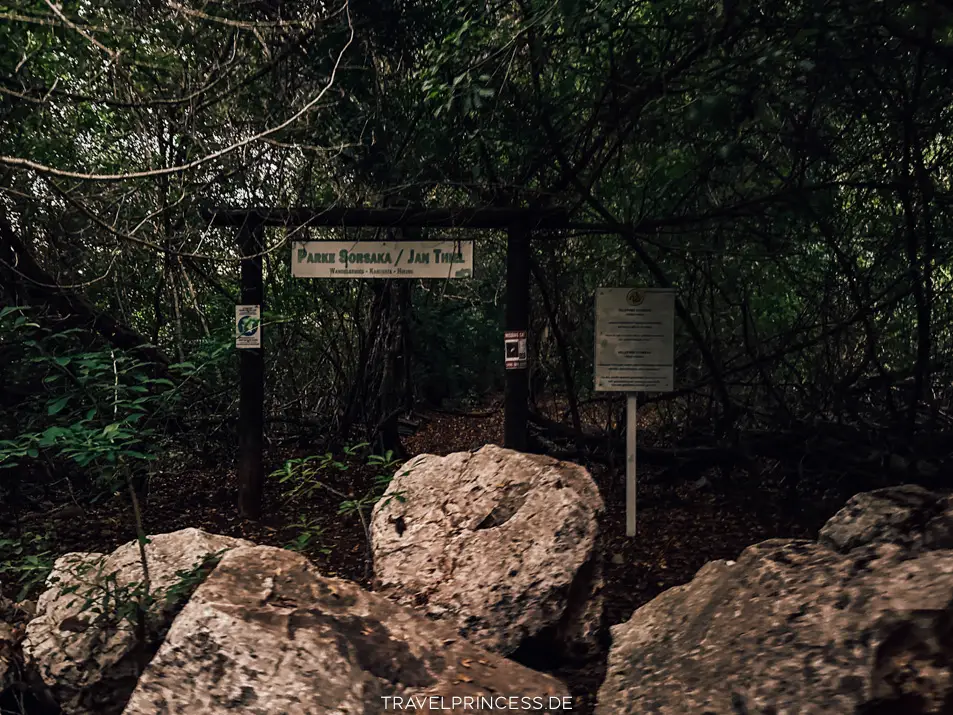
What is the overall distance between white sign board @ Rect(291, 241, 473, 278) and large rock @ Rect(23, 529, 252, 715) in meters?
2.90

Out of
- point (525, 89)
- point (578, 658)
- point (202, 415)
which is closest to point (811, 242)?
point (525, 89)

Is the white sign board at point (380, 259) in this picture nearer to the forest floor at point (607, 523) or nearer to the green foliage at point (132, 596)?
the forest floor at point (607, 523)

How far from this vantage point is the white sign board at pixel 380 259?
6242 mm

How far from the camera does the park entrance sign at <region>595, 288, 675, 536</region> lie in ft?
18.7

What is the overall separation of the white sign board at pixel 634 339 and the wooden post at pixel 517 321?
0.80m

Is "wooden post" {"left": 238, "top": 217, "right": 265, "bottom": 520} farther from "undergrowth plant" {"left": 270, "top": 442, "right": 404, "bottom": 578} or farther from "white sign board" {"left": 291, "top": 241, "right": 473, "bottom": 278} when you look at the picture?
"white sign board" {"left": 291, "top": 241, "right": 473, "bottom": 278}

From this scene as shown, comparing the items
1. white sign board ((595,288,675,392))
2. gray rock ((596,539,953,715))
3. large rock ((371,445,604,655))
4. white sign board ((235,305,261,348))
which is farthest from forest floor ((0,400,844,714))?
gray rock ((596,539,953,715))

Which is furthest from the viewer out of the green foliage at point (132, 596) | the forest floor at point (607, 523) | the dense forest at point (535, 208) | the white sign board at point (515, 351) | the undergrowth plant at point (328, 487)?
the white sign board at point (515, 351)

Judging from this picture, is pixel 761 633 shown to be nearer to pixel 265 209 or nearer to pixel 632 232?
pixel 632 232

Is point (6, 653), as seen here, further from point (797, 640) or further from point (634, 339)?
point (634, 339)

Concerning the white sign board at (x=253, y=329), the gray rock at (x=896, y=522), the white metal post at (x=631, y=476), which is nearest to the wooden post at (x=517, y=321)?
the white metal post at (x=631, y=476)

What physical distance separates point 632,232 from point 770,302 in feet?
9.79

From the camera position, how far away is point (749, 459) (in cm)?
687

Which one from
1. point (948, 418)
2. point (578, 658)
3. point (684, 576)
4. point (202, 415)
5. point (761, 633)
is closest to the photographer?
point (761, 633)
